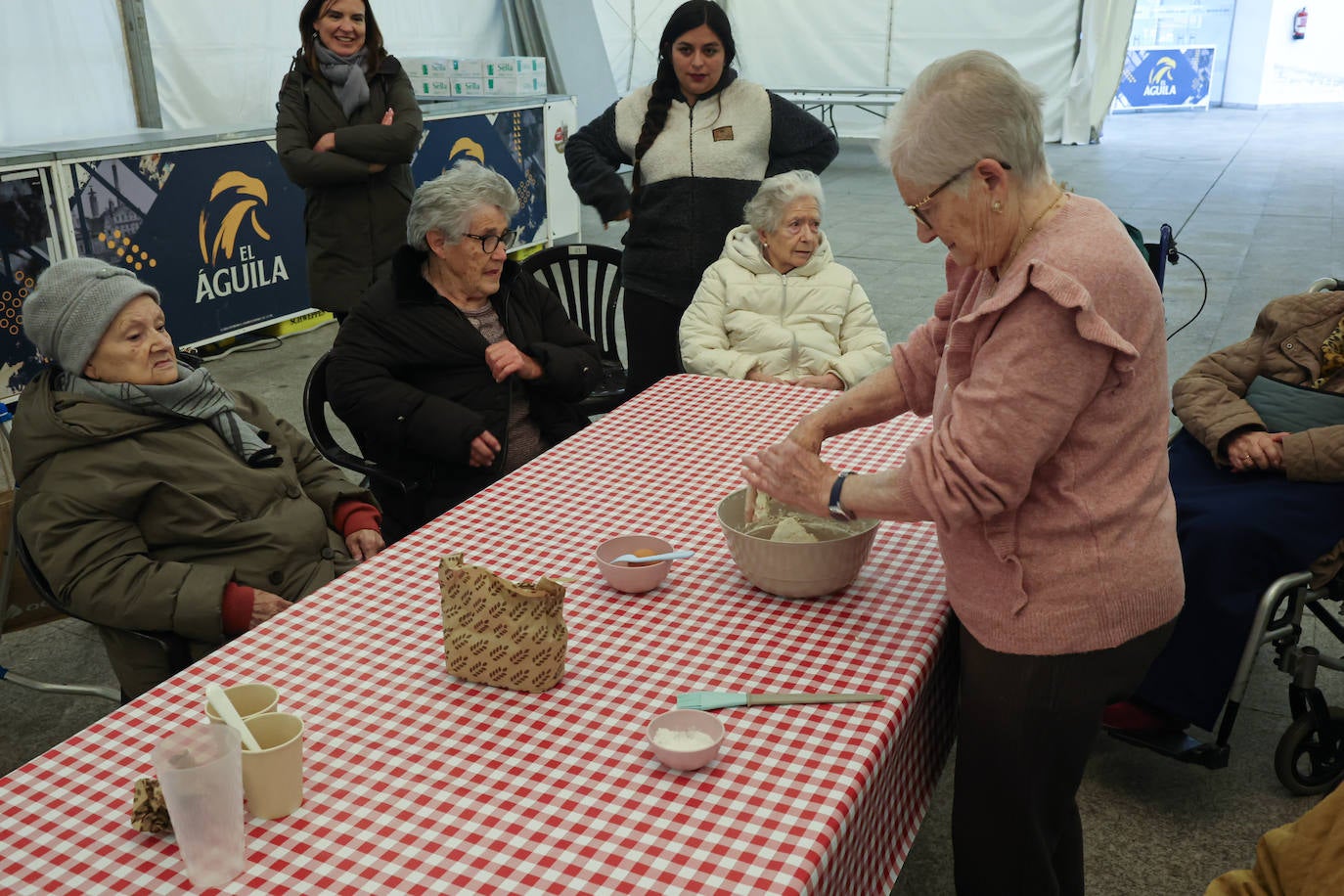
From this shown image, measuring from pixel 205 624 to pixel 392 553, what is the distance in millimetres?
387

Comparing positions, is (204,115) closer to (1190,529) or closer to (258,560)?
(258,560)

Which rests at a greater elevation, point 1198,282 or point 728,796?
point 728,796

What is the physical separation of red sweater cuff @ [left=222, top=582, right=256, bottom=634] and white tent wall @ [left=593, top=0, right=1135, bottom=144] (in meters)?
10.9

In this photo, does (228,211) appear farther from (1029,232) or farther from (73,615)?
(1029,232)

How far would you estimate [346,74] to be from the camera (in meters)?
4.22

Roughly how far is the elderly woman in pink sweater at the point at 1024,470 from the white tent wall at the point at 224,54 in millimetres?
5447

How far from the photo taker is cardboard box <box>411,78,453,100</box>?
25.6 ft

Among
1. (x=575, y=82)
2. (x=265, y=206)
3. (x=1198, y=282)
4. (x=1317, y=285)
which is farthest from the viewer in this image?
(x=575, y=82)

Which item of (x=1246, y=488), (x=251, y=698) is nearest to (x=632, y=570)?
(x=251, y=698)

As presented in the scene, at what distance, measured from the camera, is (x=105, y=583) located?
6.64ft

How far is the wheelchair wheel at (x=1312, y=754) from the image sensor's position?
249cm

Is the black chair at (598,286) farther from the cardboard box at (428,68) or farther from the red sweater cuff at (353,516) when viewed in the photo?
the cardboard box at (428,68)

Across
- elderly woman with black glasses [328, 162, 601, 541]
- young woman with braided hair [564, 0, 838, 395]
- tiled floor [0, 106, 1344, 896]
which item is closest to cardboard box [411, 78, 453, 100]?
tiled floor [0, 106, 1344, 896]

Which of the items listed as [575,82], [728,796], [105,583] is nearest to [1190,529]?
[728,796]
